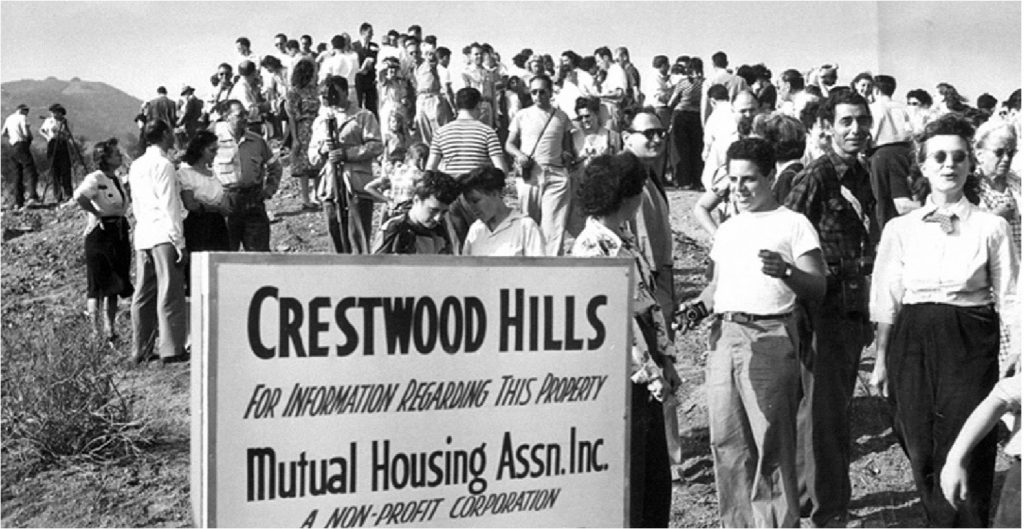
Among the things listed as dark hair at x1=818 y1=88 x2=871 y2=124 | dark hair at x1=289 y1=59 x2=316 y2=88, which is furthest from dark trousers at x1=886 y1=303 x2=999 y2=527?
dark hair at x1=289 y1=59 x2=316 y2=88

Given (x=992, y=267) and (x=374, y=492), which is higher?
(x=992, y=267)

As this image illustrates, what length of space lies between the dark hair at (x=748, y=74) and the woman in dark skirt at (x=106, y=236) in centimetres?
796

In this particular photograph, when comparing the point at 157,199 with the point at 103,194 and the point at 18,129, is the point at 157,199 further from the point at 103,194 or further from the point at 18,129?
the point at 18,129

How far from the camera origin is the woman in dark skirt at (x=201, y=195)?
32.7 feet

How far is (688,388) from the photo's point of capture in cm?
911

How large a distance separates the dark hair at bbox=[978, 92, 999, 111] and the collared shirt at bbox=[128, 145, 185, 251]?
9.39 metres

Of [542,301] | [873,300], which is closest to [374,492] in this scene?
[542,301]

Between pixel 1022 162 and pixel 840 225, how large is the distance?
138cm

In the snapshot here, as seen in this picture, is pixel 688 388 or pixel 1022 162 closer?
pixel 1022 162

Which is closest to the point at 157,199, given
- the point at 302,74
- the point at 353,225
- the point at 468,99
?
the point at 353,225

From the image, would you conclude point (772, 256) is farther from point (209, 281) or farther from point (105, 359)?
point (105, 359)

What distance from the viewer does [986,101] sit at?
52.5ft

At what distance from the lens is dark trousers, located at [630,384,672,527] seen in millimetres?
5387

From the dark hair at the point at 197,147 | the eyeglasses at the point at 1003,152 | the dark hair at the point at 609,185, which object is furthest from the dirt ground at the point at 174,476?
the dark hair at the point at 609,185
